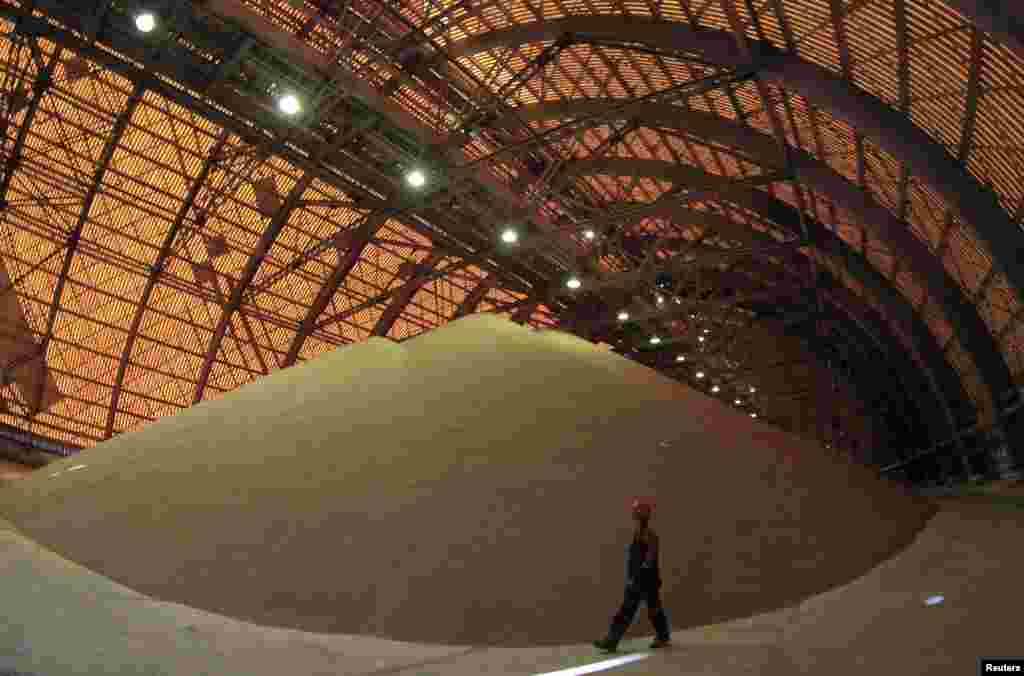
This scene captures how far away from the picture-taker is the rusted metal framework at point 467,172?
15.9 meters

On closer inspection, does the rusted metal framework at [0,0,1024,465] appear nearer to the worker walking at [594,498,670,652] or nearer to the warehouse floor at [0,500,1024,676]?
the warehouse floor at [0,500,1024,676]

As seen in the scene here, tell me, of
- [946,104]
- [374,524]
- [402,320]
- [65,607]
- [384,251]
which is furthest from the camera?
[402,320]

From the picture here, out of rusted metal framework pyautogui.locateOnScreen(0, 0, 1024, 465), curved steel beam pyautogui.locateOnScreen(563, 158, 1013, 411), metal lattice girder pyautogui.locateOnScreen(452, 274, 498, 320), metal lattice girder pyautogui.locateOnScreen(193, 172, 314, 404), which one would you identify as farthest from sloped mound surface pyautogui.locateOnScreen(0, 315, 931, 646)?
metal lattice girder pyautogui.locateOnScreen(452, 274, 498, 320)

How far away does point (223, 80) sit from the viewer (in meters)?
17.8

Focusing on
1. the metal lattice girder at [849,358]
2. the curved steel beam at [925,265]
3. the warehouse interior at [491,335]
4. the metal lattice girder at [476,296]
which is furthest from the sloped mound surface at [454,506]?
the metal lattice girder at [849,358]

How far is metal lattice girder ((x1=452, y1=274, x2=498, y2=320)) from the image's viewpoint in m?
30.5

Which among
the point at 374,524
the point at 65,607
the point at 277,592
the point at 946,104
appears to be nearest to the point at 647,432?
the point at 374,524

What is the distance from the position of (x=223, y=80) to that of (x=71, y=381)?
1288 centimetres

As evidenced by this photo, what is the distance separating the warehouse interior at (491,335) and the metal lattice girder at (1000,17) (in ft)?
0.14

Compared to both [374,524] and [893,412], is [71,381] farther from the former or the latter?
[893,412]

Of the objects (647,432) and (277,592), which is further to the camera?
(647,432)

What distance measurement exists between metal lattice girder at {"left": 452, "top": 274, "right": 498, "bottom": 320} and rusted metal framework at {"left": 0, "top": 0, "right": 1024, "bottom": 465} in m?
0.13

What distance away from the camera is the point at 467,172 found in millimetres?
18391

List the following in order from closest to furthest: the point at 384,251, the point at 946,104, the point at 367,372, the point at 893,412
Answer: the point at 367,372
the point at 946,104
the point at 384,251
the point at 893,412
